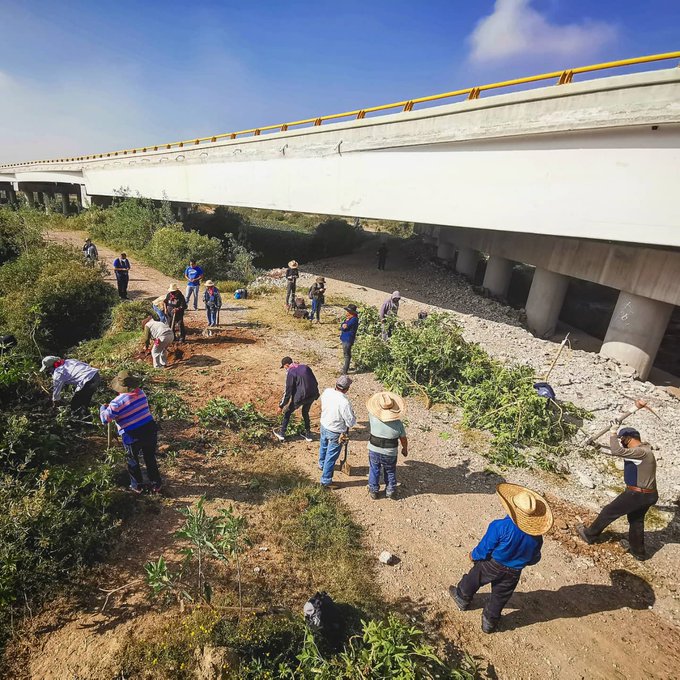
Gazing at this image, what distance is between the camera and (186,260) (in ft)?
57.6

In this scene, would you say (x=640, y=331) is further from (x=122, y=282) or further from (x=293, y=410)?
(x=122, y=282)

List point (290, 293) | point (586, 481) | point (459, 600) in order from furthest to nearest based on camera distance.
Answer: point (290, 293) < point (586, 481) < point (459, 600)

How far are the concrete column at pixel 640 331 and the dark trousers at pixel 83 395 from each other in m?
14.1

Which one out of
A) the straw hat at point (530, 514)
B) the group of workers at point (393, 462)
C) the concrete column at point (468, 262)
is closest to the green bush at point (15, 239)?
the group of workers at point (393, 462)

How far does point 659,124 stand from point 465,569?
1024 centimetres

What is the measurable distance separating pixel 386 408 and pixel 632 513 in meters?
3.74

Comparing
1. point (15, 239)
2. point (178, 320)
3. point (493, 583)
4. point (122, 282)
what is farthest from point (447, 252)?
point (493, 583)

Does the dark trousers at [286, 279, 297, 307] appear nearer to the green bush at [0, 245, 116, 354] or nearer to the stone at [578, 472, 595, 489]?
the green bush at [0, 245, 116, 354]

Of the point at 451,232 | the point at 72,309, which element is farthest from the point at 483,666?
the point at 451,232

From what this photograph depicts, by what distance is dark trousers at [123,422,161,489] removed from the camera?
495 centimetres

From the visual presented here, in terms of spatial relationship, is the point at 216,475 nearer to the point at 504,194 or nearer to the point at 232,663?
the point at 232,663

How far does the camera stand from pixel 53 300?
11289 mm

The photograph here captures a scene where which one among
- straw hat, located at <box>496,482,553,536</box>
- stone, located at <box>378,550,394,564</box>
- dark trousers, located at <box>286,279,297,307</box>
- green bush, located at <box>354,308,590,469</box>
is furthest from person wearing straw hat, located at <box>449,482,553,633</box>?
dark trousers, located at <box>286,279,297,307</box>

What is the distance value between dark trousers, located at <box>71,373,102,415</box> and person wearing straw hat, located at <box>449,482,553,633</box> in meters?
6.24
